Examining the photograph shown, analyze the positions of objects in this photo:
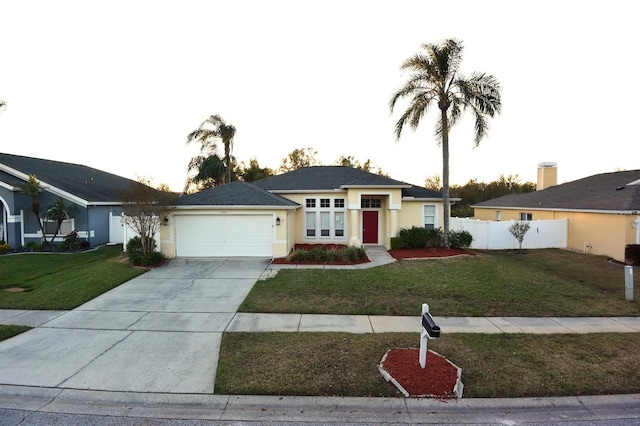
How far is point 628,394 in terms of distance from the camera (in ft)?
15.5

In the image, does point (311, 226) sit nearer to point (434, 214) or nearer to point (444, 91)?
point (434, 214)

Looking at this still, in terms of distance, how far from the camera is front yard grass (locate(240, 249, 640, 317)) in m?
8.37

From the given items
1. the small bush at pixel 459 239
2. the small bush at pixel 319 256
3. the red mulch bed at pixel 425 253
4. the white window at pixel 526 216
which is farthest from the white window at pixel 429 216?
the white window at pixel 526 216

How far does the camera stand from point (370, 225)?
62.1ft

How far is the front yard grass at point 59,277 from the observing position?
907 cm

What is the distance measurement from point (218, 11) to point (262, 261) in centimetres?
974

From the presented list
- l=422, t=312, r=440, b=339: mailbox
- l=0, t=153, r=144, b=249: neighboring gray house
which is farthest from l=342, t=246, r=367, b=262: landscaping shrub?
l=0, t=153, r=144, b=249: neighboring gray house

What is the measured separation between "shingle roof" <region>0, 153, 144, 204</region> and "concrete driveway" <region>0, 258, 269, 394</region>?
11.3 meters

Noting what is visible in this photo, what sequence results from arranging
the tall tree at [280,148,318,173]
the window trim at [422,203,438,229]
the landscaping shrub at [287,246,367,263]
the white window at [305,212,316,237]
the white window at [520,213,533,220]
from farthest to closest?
the tall tree at [280,148,318,173] → the white window at [520,213,533,220] → the white window at [305,212,316,237] → the window trim at [422,203,438,229] → the landscaping shrub at [287,246,367,263]

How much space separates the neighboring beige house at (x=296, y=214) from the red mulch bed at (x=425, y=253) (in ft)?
4.42

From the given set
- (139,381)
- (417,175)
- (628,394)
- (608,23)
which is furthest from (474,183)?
(139,381)

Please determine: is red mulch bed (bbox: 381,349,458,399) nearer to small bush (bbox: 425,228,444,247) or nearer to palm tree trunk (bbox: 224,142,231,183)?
small bush (bbox: 425,228,444,247)

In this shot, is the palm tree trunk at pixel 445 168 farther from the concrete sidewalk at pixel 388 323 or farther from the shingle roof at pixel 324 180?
the concrete sidewalk at pixel 388 323

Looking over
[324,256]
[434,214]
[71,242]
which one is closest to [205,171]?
[71,242]
